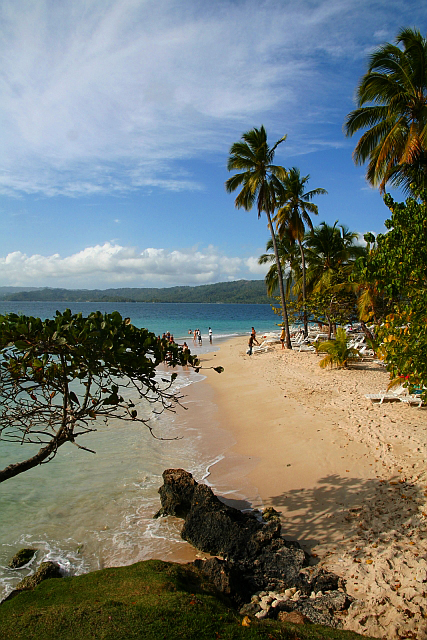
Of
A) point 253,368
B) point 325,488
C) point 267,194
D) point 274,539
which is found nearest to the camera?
point 274,539

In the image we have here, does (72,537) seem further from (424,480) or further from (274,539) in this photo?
(424,480)

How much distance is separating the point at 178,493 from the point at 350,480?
3.01 metres

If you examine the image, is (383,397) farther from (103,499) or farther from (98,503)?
(98,503)

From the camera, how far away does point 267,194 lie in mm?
22250

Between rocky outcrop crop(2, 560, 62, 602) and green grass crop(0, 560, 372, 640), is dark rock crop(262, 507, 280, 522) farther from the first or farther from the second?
rocky outcrop crop(2, 560, 62, 602)

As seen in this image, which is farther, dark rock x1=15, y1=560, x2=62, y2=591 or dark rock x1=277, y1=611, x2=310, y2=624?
dark rock x1=15, y1=560, x2=62, y2=591

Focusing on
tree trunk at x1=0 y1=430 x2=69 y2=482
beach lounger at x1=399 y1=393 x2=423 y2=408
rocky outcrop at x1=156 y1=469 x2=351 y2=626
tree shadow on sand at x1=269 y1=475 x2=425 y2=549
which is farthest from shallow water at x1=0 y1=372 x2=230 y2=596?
beach lounger at x1=399 y1=393 x2=423 y2=408

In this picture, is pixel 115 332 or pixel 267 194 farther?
pixel 267 194

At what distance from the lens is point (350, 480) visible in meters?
6.64

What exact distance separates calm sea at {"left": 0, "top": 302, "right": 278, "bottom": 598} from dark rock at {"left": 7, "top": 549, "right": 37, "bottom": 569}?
87 millimetres

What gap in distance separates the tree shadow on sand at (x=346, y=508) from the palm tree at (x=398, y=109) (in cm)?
761

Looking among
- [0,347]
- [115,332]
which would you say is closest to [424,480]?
[115,332]

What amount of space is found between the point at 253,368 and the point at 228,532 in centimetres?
1419

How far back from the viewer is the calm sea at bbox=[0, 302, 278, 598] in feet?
18.1
